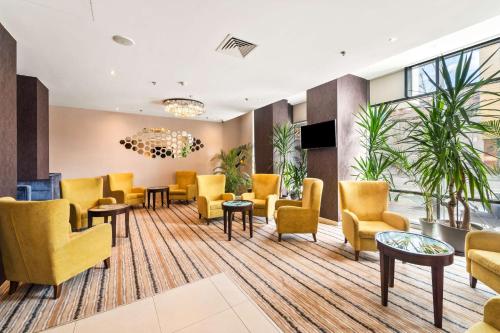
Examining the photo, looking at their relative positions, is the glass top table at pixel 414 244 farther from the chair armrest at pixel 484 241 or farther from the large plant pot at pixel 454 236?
the large plant pot at pixel 454 236

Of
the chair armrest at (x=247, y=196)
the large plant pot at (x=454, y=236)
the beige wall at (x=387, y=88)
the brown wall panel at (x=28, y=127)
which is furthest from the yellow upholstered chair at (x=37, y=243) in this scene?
the beige wall at (x=387, y=88)

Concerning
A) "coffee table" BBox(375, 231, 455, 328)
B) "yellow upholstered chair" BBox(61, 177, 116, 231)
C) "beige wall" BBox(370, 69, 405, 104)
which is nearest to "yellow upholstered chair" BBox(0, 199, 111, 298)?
"yellow upholstered chair" BBox(61, 177, 116, 231)

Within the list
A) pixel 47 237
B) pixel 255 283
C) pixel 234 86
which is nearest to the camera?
pixel 47 237

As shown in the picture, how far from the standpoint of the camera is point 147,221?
495cm

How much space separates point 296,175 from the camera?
564 centimetres

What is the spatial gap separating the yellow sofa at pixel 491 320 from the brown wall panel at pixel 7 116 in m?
4.05

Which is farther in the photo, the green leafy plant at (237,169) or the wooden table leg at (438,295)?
the green leafy plant at (237,169)

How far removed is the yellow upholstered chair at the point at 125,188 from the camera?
5.73m

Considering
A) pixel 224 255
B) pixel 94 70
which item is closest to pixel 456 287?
pixel 224 255

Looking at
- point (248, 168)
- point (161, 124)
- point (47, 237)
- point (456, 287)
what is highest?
point (161, 124)

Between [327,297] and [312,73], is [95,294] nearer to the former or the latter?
[327,297]

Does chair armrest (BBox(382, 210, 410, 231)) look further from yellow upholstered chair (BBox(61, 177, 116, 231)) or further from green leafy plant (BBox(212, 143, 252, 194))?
yellow upholstered chair (BBox(61, 177, 116, 231))

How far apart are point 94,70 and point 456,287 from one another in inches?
227

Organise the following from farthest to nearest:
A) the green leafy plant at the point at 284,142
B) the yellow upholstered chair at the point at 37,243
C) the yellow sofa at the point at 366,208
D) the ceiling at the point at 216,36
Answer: the green leafy plant at the point at 284,142
the yellow sofa at the point at 366,208
the ceiling at the point at 216,36
the yellow upholstered chair at the point at 37,243
